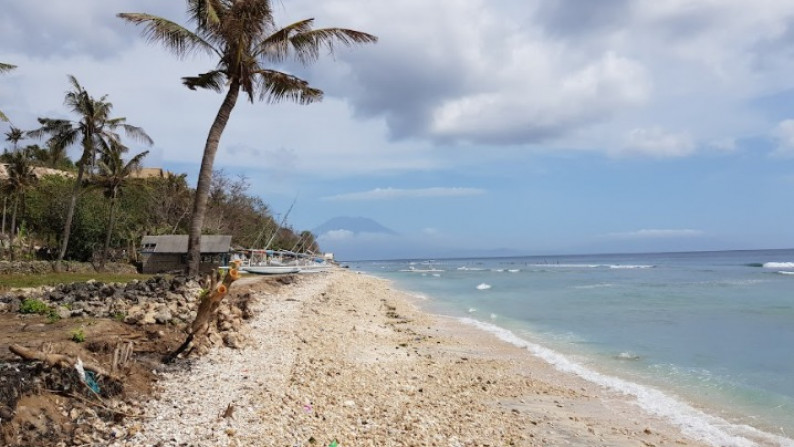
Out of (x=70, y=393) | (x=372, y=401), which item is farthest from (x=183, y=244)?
(x=70, y=393)

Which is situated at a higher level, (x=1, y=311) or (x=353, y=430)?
(x=1, y=311)

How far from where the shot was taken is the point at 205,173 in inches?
544

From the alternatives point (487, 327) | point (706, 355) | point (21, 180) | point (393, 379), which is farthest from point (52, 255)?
point (706, 355)

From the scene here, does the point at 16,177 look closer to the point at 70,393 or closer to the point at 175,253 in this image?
the point at 175,253

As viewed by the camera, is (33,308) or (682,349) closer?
(33,308)

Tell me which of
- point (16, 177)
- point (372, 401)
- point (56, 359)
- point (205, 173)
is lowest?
point (372, 401)

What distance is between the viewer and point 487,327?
696 inches

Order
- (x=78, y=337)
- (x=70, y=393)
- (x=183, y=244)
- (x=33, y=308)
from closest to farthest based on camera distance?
(x=70, y=393) < (x=78, y=337) < (x=33, y=308) < (x=183, y=244)

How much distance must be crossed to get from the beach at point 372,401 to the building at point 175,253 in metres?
24.0

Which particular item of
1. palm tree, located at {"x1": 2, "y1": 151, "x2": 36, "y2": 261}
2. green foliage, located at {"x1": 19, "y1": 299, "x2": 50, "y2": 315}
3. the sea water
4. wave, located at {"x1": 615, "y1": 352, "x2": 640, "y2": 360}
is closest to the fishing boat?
palm tree, located at {"x1": 2, "y1": 151, "x2": 36, "y2": 261}

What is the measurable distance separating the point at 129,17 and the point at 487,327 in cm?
1370

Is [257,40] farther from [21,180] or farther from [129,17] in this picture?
[21,180]

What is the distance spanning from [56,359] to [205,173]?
8.88 metres

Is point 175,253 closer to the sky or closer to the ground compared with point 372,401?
closer to the sky
